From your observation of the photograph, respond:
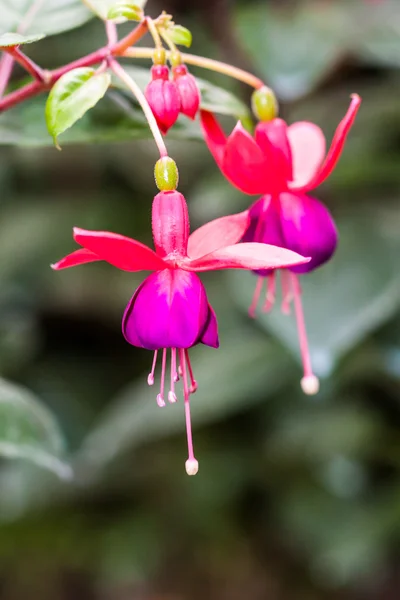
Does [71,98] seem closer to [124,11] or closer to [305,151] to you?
[124,11]

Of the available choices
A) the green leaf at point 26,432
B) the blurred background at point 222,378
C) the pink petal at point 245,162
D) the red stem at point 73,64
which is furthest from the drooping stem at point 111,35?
the blurred background at point 222,378

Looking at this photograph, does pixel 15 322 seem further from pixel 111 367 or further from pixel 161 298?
pixel 161 298

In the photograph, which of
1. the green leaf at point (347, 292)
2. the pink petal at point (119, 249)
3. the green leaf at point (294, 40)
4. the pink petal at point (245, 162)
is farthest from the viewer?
the green leaf at point (294, 40)

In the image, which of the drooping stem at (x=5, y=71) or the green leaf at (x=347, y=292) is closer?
the drooping stem at (x=5, y=71)

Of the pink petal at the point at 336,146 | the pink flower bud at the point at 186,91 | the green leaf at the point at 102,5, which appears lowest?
the pink petal at the point at 336,146

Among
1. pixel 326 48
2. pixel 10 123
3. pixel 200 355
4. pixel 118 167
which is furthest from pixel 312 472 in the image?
pixel 10 123

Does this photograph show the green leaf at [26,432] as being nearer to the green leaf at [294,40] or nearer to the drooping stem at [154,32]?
the drooping stem at [154,32]

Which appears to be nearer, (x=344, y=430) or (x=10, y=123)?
(x=10, y=123)

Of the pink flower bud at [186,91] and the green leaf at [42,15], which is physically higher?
the green leaf at [42,15]
